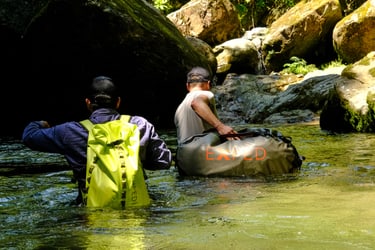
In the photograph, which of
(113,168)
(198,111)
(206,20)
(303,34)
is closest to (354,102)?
(198,111)

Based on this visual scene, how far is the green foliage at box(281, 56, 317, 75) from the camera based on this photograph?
67.8ft

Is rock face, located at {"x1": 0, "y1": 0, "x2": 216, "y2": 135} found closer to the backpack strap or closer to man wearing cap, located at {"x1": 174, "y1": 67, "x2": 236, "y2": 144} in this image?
man wearing cap, located at {"x1": 174, "y1": 67, "x2": 236, "y2": 144}

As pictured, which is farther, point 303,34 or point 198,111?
point 303,34

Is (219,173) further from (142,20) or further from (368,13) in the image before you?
(368,13)

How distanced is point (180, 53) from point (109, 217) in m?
9.53

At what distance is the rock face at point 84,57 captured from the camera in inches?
436

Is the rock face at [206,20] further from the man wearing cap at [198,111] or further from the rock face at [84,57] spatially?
the man wearing cap at [198,111]

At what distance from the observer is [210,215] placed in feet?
11.9

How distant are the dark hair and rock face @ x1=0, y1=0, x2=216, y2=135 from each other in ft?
24.0

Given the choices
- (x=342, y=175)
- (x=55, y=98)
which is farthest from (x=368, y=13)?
(x=342, y=175)

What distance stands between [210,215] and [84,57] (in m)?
9.08

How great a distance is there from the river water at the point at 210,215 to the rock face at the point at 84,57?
561 centimetres

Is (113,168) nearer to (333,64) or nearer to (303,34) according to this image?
(333,64)

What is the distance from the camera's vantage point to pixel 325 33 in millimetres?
21859
